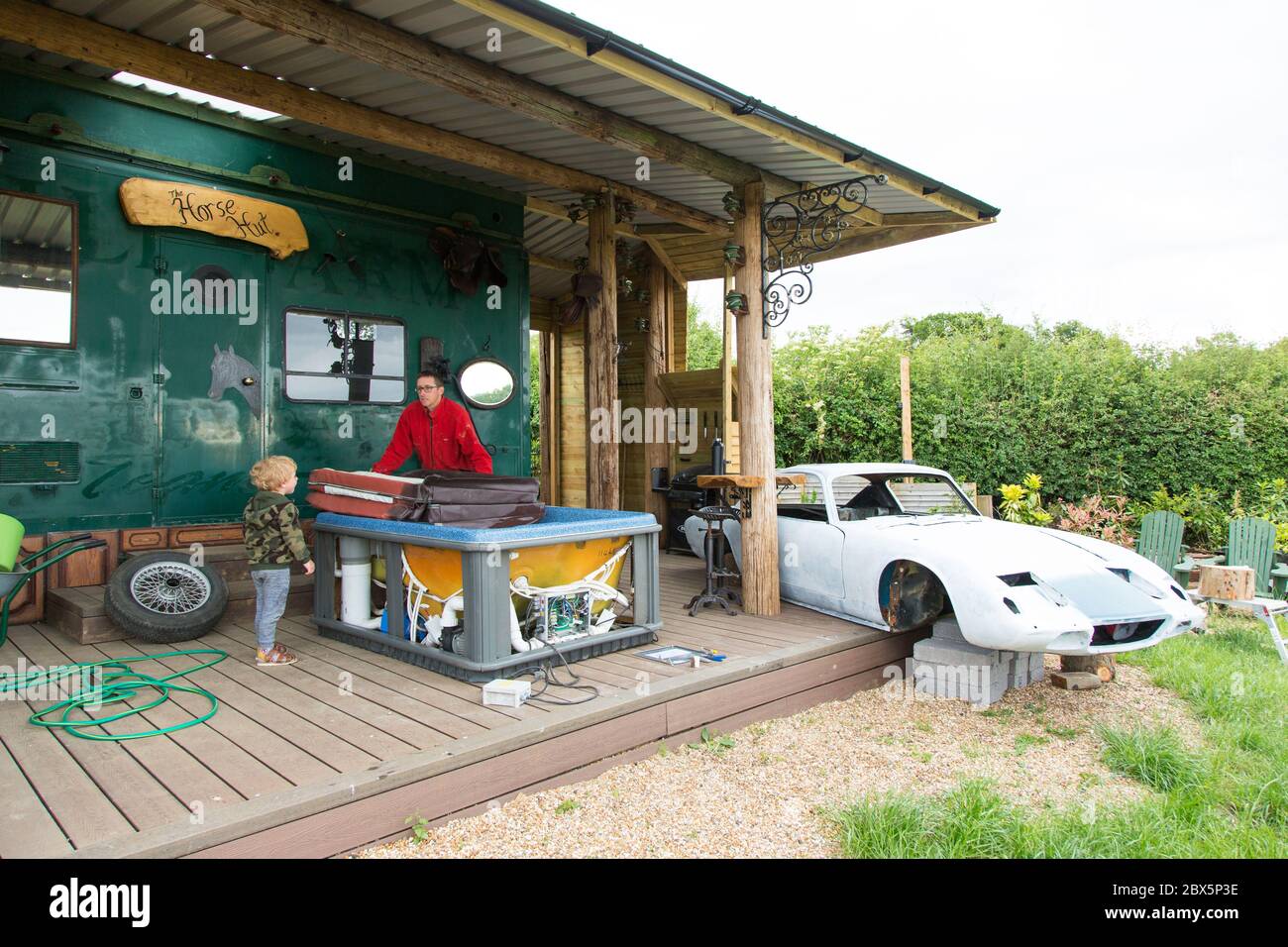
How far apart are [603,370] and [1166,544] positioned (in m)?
5.85

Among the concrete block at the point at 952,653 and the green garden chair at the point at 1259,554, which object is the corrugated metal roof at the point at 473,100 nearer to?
the concrete block at the point at 952,653

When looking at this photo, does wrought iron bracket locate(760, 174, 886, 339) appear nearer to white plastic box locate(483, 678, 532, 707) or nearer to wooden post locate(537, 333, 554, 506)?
white plastic box locate(483, 678, 532, 707)

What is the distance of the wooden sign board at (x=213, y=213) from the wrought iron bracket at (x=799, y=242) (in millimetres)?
3614

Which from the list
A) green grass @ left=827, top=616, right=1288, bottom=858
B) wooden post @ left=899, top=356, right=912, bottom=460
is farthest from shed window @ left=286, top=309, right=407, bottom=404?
wooden post @ left=899, top=356, right=912, bottom=460

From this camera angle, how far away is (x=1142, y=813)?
3.45 meters

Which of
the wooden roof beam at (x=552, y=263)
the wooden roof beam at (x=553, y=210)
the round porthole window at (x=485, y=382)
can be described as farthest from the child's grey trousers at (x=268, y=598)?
the wooden roof beam at (x=552, y=263)

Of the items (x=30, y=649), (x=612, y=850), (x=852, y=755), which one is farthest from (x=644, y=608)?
(x=30, y=649)

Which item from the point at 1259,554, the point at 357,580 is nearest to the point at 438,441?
the point at 357,580

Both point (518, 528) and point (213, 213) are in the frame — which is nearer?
point (518, 528)

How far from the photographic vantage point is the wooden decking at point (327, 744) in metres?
2.56

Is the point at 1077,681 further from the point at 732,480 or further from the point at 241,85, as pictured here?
the point at 241,85

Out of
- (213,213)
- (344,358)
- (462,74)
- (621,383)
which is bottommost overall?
(344,358)
